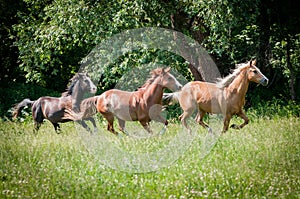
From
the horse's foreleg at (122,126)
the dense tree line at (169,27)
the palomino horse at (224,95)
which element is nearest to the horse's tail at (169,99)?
the palomino horse at (224,95)

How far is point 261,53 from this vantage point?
18.0 meters

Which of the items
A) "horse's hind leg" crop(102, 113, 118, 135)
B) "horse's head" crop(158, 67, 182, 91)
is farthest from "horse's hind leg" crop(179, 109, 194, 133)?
"horse's hind leg" crop(102, 113, 118, 135)

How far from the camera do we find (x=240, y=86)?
11859 mm

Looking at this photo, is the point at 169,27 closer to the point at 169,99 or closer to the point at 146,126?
the point at 169,99

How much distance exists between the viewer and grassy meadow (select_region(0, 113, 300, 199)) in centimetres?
753

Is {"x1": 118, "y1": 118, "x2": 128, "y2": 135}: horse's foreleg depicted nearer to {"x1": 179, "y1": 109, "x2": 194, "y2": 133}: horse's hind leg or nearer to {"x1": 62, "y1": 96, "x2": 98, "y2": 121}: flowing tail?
{"x1": 62, "y1": 96, "x2": 98, "y2": 121}: flowing tail

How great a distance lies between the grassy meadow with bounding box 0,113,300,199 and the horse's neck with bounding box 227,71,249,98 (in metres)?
Result: 0.86

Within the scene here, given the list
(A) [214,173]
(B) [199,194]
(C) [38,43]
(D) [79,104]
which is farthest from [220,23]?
(B) [199,194]

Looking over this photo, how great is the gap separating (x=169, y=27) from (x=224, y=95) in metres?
5.62

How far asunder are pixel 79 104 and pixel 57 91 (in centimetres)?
890

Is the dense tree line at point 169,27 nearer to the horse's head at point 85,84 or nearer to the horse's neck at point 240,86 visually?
the horse's head at point 85,84

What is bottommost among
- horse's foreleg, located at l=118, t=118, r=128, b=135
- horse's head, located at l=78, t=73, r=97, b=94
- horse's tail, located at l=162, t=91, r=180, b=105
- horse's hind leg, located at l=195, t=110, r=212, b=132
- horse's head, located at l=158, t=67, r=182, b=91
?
horse's foreleg, located at l=118, t=118, r=128, b=135

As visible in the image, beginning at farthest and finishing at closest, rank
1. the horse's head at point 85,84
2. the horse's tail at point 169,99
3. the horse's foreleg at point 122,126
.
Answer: the horse's tail at point 169,99
the horse's head at point 85,84
the horse's foreleg at point 122,126

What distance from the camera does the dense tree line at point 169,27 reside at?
599 inches
